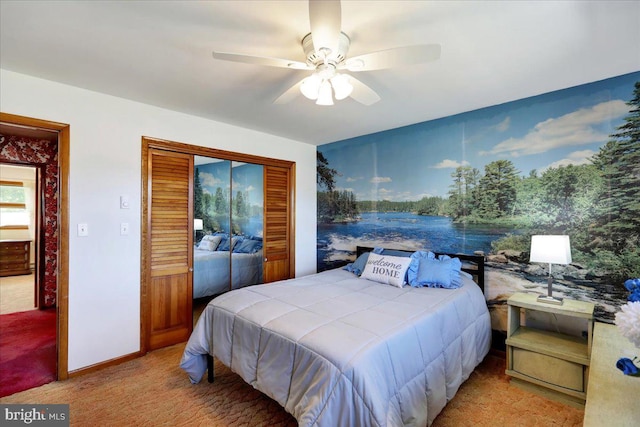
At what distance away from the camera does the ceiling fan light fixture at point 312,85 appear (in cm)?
175

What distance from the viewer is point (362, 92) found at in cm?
199

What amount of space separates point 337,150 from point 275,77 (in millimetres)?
2149

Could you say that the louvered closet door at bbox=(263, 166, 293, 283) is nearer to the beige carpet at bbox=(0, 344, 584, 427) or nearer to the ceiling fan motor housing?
the beige carpet at bbox=(0, 344, 584, 427)

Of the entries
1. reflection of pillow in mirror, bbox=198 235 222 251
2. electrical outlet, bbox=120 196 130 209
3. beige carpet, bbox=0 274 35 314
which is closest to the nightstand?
reflection of pillow in mirror, bbox=198 235 222 251

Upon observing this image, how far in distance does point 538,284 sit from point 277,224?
301cm

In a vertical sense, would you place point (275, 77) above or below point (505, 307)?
above

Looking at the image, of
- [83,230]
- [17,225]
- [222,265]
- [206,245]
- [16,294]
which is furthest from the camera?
Answer: [17,225]

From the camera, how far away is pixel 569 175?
99.0 inches

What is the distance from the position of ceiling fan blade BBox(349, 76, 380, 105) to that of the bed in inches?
59.2

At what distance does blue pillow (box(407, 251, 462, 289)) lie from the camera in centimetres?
271

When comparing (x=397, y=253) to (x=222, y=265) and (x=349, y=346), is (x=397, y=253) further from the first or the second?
(x=222, y=265)

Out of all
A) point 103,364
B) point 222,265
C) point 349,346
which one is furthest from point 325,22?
point 103,364

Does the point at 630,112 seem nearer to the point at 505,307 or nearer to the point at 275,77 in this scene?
the point at 505,307

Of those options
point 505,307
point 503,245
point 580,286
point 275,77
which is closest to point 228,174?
point 275,77
